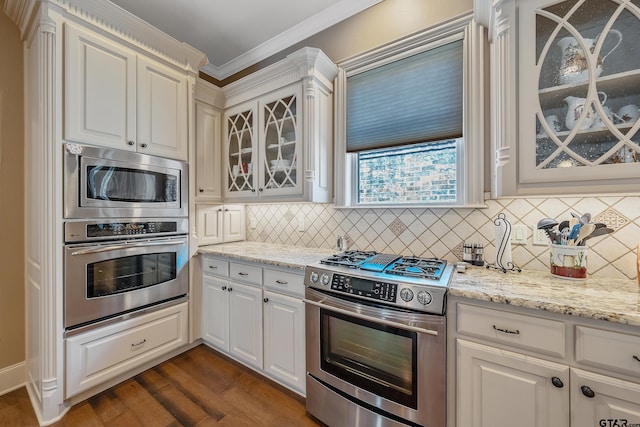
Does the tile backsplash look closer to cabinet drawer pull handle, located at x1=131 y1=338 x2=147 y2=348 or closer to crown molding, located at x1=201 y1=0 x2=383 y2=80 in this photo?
cabinet drawer pull handle, located at x1=131 y1=338 x2=147 y2=348

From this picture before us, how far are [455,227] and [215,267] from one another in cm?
192

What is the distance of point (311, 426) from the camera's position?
5.15ft

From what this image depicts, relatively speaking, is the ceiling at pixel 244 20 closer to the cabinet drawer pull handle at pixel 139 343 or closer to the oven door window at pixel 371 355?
the oven door window at pixel 371 355

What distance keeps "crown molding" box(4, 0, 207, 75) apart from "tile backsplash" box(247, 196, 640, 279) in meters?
1.59

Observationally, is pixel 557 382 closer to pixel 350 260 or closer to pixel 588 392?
pixel 588 392

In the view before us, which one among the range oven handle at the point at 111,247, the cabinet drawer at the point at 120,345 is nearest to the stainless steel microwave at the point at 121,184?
the range oven handle at the point at 111,247

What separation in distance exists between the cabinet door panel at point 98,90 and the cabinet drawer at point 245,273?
1171mm

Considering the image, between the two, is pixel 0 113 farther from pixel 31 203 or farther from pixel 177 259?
pixel 177 259

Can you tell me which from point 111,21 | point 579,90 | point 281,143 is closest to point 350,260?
point 281,143

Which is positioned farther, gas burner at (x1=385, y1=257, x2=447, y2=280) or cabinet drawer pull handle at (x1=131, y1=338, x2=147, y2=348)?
cabinet drawer pull handle at (x1=131, y1=338, x2=147, y2=348)

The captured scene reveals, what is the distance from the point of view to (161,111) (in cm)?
210

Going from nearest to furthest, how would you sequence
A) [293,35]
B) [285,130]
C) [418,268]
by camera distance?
[418,268]
[285,130]
[293,35]

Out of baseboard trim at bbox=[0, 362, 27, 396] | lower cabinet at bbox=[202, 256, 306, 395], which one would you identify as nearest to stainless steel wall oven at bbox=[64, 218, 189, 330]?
lower cabinet at bbox=[202, 256, 306, 395]

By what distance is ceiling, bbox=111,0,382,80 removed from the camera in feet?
7.03
